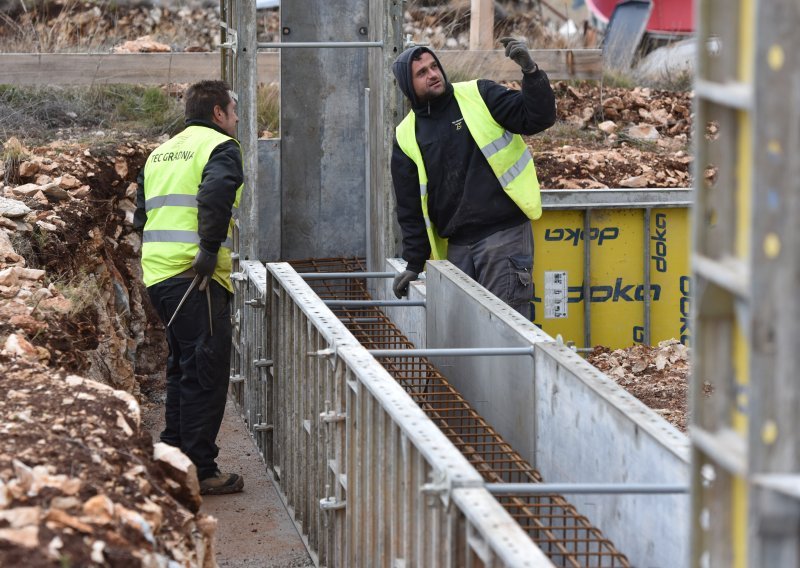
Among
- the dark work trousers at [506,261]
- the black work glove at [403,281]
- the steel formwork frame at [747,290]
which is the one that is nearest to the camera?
the steel formwork frame at [747,290]

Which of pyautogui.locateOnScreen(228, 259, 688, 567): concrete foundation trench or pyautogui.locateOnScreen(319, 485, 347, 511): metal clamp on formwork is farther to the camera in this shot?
pyautogui.locateOnScreen(319, 485, 347, 511): metal clamp on formwork

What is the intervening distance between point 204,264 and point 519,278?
1.97 m

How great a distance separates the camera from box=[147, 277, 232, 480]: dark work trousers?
7.46 metres

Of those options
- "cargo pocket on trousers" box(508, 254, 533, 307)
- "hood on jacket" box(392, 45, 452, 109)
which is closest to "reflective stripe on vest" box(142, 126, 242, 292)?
"hood on jacket" box(392, 45, 452, 109)

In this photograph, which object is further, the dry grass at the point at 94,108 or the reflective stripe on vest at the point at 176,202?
the dry grass at the point at 94,108

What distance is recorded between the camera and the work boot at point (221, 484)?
767cm

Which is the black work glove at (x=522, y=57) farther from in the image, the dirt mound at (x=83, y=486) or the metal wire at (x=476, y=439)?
the dirt mound at (x=83, y=486)

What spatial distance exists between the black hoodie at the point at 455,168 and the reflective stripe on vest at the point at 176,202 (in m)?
1.15

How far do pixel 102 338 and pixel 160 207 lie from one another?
151 cm

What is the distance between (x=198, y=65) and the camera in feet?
43.4

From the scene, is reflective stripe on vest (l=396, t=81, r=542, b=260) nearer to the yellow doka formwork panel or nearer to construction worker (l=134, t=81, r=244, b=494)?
construction worker (l=134, t=81, r=244, b=494)

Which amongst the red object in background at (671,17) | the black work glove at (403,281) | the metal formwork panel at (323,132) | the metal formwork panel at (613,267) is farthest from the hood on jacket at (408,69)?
the red object in background at (671,17)

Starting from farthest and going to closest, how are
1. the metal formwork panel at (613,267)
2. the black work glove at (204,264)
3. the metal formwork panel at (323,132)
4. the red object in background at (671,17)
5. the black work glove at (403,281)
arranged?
the red object in background at (671,17) → the metal formwork panel at (613,267) → the metal formwork panel at (323,132) → the black work glove at (403,281) → the black work glove at (204,264)

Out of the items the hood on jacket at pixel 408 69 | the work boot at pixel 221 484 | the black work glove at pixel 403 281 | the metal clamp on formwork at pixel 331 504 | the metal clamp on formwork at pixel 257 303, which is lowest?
the work boot at pixel 221 484
